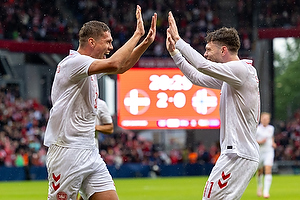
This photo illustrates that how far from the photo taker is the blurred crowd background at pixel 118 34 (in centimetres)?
2805

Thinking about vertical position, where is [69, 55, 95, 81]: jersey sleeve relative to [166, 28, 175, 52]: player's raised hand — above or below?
below

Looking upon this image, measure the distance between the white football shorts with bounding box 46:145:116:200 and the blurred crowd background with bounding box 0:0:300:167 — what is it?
67.1ft

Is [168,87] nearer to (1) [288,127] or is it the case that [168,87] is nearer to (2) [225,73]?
(1) [288,127]

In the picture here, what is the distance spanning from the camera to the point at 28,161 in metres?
25.5

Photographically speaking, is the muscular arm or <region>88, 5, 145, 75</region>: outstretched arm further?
the muscular arm

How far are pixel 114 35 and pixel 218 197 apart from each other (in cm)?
2654

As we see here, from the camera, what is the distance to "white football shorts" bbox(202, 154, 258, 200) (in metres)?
5.49

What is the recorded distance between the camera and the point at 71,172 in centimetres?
555

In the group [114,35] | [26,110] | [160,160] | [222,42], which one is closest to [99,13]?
[114,35]

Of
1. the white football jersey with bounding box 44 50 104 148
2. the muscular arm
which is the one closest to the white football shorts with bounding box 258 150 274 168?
the muscular arm

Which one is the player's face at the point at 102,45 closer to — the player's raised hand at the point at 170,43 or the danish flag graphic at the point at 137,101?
the player's raised hand at the point at 170,43

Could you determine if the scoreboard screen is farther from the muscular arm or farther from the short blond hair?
the short blond hair

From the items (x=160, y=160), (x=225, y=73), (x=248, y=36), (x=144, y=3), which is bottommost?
(x=160, y=160)

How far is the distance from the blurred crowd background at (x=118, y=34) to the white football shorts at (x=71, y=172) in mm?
20463
